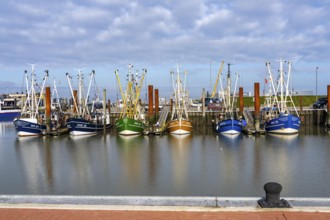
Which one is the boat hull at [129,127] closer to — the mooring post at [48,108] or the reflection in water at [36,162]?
the mooring post at [48,108]

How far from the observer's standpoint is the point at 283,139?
1768 inches

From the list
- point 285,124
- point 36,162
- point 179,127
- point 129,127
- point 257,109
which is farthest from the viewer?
point 179,127

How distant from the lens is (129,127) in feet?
168

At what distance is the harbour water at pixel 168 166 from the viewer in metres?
20.9

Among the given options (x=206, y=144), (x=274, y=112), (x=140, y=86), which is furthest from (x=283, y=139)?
(x=140, y=86)

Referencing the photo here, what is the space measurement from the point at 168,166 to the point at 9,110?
8666 centimetres

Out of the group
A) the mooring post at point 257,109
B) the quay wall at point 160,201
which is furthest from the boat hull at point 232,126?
the quay wall at point 160,201

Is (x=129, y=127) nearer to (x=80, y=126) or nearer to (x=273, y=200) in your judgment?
(x=80, y=126)

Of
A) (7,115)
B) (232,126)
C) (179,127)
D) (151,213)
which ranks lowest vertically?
(7,115)

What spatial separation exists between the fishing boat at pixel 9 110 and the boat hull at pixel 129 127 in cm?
5600

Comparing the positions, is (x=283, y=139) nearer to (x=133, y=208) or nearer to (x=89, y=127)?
(x=89, y=127)

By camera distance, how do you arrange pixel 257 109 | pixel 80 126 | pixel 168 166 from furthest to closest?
1. pixel 80 126
2. pixel 257 109
3. pixel 168 166

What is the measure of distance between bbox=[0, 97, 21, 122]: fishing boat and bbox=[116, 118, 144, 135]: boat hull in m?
56.0

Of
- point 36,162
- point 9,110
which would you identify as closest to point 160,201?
point 36,162
